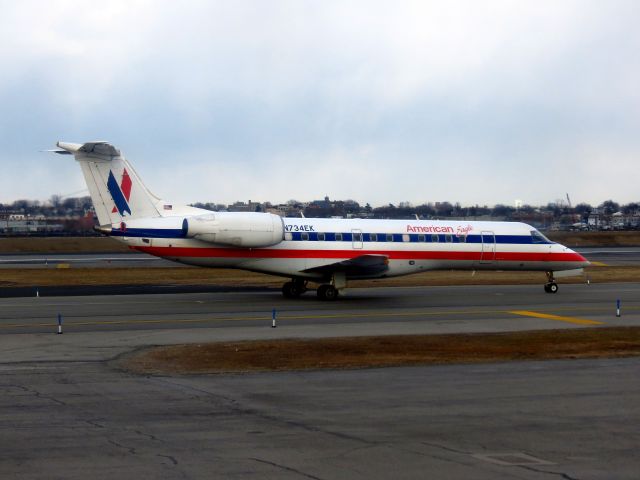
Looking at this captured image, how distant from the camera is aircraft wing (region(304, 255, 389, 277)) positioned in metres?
34.5

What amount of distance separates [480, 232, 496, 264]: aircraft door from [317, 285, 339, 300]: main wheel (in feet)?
24.6

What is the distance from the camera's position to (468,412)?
14.4 m

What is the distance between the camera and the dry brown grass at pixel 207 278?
44.6 m

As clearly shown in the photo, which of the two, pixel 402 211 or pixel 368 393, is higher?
pixel 402 211

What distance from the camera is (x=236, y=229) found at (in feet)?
111

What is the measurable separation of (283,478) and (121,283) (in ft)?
116

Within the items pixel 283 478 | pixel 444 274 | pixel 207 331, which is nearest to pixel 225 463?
pixel 283 478

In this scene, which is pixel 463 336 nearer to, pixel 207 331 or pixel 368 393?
pixel 207 331

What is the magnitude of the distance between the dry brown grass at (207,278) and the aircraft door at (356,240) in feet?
23.3

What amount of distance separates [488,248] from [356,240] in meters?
6.62

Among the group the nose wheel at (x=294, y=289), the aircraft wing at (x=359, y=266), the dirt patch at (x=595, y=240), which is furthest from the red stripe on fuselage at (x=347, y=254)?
the dirt patch at (x=595, y=240)

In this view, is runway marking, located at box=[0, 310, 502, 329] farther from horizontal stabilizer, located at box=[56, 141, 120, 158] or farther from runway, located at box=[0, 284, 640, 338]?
horizontal stabilizer, located at box=[56, 141, 120, 158]

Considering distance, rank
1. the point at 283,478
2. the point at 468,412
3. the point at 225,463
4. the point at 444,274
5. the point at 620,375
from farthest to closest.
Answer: the point at 444,274 < the point at 620,375 < the point at 468,412 < the point at 225,463 < the point at 283,478

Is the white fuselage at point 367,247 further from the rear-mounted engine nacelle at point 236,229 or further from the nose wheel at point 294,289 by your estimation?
the nose wheel at point 294,289
